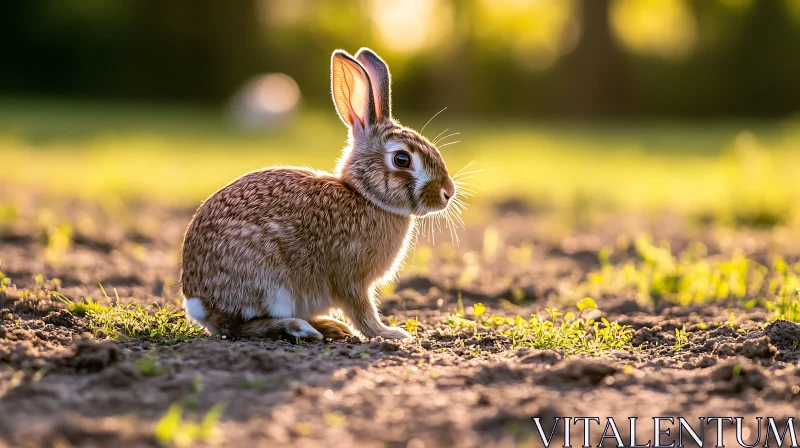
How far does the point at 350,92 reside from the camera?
5.66 meters

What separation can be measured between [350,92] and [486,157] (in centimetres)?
1120

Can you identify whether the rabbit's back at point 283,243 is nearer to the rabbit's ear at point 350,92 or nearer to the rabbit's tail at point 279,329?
the rabbit's tail at point 279,329

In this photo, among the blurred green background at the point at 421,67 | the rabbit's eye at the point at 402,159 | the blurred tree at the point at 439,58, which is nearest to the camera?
the rabbit's eye at the point at 402,159

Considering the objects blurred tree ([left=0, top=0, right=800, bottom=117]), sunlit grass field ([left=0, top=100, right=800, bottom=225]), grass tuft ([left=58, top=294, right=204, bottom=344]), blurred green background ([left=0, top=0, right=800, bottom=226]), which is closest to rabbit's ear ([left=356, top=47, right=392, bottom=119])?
grass tuft ([left=58, top=294, right=204, bottom=344])

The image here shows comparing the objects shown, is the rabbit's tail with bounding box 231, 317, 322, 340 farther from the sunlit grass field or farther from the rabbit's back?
the sunlit grass field

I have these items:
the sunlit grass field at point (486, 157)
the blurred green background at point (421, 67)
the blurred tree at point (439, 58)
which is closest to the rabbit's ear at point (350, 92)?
the sunlit grass field at point (486, 157)

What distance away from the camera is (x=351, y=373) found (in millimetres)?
4215

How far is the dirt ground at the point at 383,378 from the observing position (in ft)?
11.2

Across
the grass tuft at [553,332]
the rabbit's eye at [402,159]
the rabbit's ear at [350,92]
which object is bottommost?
the grass tuft at [553,332]

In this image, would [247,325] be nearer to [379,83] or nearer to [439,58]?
[379,83]

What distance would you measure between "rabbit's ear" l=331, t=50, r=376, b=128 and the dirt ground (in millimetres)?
1240

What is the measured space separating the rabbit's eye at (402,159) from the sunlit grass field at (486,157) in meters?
5.10

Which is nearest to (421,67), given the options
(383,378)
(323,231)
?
(323,231)

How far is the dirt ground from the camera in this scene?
3.43m
